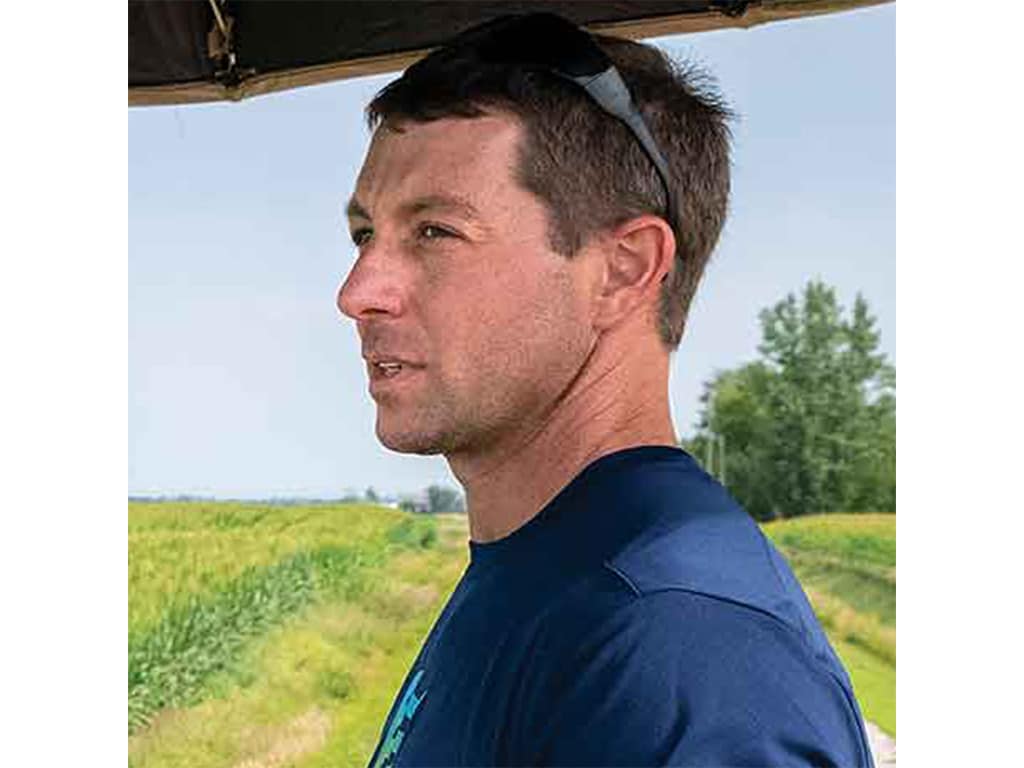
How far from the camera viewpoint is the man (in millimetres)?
844

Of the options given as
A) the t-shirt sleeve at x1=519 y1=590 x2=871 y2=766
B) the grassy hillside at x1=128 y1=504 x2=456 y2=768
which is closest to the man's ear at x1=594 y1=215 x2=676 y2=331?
the t-shirt sleeve at x1=519 y1=590 x2=871 y2=766

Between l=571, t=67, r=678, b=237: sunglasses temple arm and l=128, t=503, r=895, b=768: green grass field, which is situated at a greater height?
l=571, t=67, r=678, b=237: sunglasses temple arm

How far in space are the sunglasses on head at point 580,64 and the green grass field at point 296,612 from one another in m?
4.60

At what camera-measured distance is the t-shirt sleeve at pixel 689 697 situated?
0.73 metres

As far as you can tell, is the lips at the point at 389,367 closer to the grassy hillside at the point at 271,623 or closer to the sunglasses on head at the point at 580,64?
the sunglasses on head at the point at 580,64

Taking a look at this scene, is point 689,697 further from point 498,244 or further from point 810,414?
point 810,414

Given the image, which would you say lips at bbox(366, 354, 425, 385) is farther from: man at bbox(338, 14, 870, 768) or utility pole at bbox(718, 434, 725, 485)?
utility pole at bbox(718, 434, 725, 485)

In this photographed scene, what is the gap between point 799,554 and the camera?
5938 millimetres

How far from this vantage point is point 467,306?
97 centimetres

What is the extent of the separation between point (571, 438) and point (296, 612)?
18.1 ft

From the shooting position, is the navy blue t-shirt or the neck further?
the neck

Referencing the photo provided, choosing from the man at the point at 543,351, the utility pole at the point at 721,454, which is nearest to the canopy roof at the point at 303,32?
the man at the point at 543,351

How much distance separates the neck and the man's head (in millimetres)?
14
